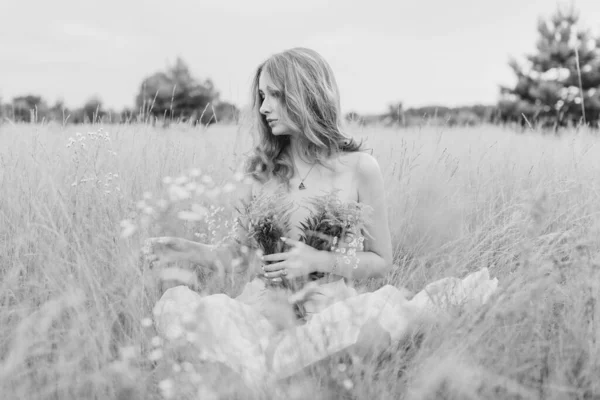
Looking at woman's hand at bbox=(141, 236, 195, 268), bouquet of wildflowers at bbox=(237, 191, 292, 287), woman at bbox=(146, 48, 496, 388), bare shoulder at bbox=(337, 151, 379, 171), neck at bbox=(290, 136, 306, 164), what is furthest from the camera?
neck at bbox=(290, 136, 306, 164)

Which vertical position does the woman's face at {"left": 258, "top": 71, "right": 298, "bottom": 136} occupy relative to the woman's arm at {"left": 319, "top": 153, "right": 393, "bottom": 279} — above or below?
Result: above

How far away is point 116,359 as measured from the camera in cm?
187

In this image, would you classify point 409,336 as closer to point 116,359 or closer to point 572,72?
point 116,359

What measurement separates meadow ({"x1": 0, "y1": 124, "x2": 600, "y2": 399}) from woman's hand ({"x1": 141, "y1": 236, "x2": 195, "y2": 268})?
56 mm

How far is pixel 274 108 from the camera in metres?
2.44

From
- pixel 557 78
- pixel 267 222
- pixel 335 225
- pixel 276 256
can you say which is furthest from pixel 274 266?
pixel 557 78

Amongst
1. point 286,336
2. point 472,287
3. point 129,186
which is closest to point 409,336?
point 472,287

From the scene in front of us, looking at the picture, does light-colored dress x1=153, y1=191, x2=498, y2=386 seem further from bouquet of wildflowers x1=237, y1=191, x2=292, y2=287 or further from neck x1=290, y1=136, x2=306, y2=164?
neck x1=290, y1=136, x2=306, y2=164

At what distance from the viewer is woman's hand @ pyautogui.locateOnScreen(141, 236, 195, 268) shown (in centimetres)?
217

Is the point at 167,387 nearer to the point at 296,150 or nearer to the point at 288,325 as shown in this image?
the point at 288,325

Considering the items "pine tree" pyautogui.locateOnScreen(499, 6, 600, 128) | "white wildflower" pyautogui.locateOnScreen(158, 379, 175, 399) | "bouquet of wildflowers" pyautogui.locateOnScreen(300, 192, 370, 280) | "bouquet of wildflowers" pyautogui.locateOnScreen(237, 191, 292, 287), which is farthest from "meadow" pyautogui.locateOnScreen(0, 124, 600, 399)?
"pine tree" pyautogui.locateOnScreen(499, 6, 600, 128)

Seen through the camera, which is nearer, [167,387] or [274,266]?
[167,387]

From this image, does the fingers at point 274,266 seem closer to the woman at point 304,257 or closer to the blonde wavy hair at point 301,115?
→ the woman at point 304,257

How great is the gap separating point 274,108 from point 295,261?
2.56 ft
